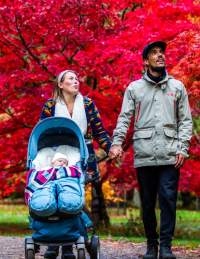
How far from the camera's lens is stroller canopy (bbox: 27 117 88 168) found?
5551 millimetres

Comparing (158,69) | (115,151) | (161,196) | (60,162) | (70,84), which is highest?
(158,69)

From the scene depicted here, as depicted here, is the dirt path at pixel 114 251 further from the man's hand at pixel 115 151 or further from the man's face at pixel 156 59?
the man's face at pixel 156 59

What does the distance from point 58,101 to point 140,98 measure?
75cm

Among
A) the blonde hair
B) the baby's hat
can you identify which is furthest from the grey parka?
the baby's hat

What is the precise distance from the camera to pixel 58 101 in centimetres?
593

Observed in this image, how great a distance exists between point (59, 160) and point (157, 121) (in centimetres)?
104

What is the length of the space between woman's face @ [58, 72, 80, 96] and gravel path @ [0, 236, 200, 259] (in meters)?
1.87


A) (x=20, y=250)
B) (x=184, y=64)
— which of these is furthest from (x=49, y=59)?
(x=20, y=250)

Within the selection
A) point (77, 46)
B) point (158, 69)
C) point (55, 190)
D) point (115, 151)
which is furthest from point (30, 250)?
point (77, 46)

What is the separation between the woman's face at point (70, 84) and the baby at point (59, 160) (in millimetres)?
728

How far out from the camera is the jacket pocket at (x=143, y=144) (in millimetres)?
5816

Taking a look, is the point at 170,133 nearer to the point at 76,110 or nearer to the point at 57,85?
the point at 76,110

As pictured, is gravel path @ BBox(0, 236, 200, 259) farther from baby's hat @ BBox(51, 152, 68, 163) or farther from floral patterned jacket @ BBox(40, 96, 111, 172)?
baby's hat @ BBox(51, 152, 68, 163)

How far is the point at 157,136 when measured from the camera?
5.82m
